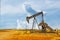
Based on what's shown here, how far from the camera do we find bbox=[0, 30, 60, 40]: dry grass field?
2.16 meters

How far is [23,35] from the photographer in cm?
220

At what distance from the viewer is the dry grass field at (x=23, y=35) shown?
216 centimetres

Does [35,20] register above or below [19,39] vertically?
above

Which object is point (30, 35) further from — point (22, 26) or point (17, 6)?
point (17, 6)

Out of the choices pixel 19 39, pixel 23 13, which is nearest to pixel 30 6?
pixel 23 13

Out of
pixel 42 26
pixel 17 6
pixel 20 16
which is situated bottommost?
pixel 42 26

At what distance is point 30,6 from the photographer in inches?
86.8

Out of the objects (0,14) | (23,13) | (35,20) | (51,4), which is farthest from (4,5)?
(51,4)

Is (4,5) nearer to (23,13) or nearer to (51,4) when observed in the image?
(23,13)

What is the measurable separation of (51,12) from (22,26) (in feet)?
1.37

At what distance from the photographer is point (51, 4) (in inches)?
86.4

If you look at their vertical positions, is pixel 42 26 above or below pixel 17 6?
below

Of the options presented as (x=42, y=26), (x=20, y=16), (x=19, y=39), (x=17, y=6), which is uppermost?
(x=17, y=6)

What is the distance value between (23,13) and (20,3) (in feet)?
0.45
